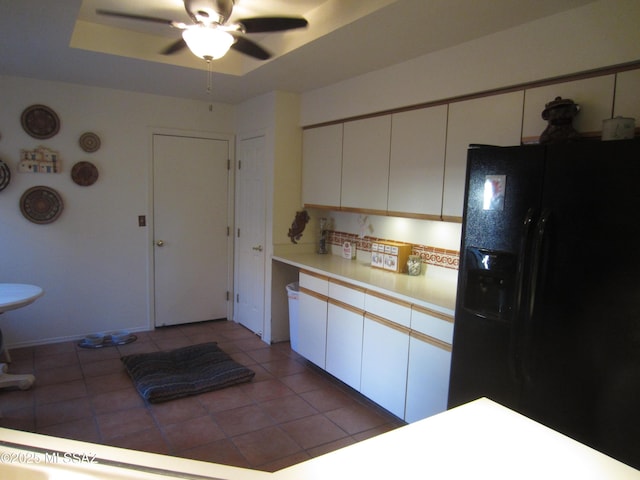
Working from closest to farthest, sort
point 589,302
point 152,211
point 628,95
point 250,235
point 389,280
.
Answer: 1. point 589,302
2. point 628,95
3. point 389,280
4. point 152,211
5. point 250,235

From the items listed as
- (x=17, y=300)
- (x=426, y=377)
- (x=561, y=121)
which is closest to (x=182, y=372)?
(x=17, y=300)

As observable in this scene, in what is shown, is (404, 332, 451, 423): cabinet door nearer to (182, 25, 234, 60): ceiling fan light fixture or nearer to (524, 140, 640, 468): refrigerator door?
(524, 140, 640, 468): refrigerator door

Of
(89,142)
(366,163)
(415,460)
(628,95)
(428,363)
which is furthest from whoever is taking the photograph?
(89,142)

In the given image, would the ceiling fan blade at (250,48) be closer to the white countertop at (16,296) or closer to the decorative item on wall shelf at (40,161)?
the white countertop at (16,296)

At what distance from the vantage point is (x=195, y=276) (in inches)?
188

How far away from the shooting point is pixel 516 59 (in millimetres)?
2289

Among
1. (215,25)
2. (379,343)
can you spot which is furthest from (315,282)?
(215,25)

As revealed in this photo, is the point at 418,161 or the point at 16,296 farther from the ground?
the point at 418,161

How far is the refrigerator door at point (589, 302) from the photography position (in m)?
1.53

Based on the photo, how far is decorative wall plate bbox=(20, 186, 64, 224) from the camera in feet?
12.8

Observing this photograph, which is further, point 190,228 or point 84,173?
point 190,228

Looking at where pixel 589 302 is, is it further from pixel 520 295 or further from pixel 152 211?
pixel 152 211

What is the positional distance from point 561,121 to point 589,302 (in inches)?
35.5

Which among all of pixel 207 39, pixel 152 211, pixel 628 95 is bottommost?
pixel 152 211
